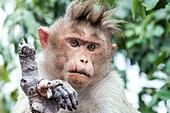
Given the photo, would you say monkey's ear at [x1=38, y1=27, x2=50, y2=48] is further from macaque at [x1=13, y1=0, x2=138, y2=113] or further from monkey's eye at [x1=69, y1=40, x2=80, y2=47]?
monkey's eye at [x1=69, y1=40, x2=80, y2=47]

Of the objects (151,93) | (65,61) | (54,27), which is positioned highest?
(54,27)

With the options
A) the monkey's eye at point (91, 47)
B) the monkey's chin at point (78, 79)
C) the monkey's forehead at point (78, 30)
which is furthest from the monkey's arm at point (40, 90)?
the monkey's forehead at point (78, 30)

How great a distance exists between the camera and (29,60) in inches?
166

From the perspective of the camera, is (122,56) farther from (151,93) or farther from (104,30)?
(104,30)

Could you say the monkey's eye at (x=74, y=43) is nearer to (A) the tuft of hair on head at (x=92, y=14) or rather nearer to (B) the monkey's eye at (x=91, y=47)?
(B) the monkey's eye at (x=91, y=47)

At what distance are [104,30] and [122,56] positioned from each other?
3328mm

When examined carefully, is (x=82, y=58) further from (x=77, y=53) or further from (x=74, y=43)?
(x=74, y=43)

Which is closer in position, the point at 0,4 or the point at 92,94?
the point at 92,94

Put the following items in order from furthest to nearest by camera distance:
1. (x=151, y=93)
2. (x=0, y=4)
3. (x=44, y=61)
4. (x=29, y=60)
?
(x=0, y=4) → (x=151, y=93) → (x=44, y=61) → (x=29, y=60)

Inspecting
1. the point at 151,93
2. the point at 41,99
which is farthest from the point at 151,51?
the point at 41,99

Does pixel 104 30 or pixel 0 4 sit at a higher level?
pixel 0 4

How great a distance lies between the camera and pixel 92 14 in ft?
21.4

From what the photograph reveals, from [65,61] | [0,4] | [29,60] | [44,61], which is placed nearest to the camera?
[29,60]

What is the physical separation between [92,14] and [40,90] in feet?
7.82
